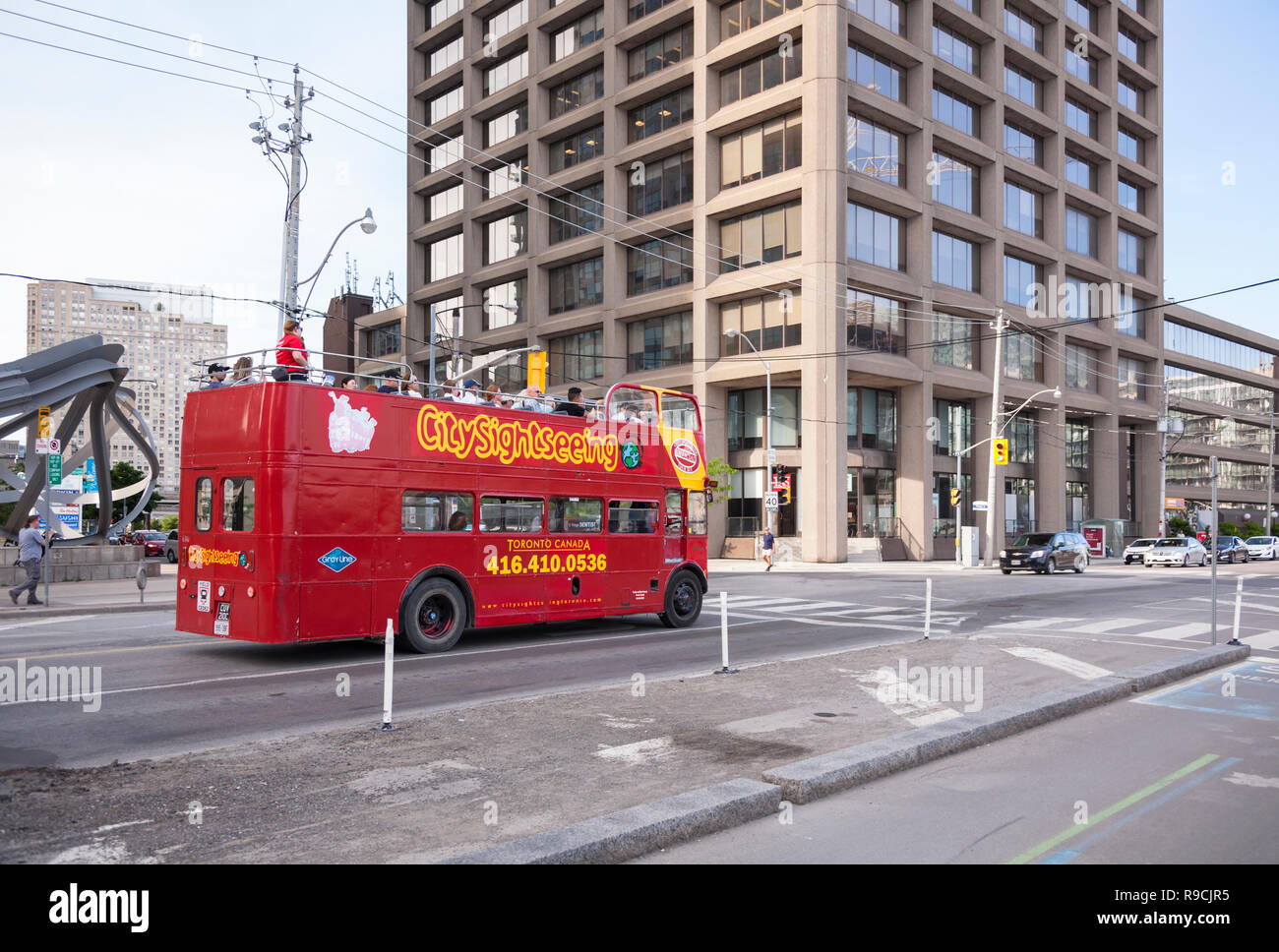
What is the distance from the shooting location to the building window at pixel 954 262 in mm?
50188

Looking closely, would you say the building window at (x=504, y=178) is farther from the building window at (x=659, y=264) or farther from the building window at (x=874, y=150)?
the building window at (x=874, y=150)

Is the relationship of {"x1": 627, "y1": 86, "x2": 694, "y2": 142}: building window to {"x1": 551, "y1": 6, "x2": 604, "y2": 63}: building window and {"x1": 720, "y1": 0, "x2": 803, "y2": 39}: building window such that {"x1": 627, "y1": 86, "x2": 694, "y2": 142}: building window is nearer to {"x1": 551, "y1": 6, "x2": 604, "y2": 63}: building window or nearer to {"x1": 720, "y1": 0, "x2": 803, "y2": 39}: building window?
{"x1": 720, "y1": 0, "x2": 803, "y2": 39}: building window

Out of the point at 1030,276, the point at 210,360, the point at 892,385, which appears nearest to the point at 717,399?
the point at 892,385

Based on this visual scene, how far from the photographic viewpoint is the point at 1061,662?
11992 millimetres

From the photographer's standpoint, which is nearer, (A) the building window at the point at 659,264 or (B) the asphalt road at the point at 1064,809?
(B) the asphalt road at the point at 1064,809

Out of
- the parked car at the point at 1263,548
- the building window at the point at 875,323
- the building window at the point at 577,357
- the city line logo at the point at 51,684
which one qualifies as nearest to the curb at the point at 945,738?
the city line logo at the point at 51,684

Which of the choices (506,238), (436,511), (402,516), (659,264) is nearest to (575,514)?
(436,511)

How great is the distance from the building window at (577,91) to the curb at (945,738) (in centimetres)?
5049

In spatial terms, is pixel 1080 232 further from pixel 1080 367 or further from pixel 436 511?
pixel 436 511

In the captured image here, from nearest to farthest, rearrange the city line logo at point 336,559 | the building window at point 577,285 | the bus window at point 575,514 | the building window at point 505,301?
the city line logo at point 336,559
the bus window at point 575,514
the building window at point 577,285
the building window at point 505,301

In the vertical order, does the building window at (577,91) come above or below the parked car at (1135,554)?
above

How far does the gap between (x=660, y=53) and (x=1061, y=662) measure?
4645 centimetres

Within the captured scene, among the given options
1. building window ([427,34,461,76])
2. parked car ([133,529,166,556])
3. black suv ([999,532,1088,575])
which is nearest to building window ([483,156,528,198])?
building window ([427,34,461,76])

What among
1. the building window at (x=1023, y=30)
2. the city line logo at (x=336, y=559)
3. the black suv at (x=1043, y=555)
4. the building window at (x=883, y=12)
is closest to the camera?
the city line logo at (x=336, y=559)
